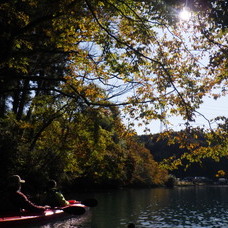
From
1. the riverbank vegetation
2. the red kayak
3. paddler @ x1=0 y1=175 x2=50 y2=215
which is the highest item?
the riverbank vegetation

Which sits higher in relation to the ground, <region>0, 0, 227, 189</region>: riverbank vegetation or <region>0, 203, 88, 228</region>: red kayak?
<region>0, 0, 227, 189</region>: riverbank vegetation

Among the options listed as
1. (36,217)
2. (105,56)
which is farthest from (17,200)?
(105,56)

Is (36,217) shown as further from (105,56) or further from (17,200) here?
(105,56)

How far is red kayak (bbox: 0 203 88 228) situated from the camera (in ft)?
36.8

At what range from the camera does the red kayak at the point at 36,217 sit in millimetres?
11220

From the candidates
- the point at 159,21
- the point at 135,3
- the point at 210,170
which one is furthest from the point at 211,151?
the point at 210,170

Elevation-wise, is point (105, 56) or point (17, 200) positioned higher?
point (105, 56)

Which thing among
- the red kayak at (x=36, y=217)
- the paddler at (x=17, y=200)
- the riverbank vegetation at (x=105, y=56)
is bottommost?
the red kayak at (x=36, y=217)

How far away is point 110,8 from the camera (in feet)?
27.6

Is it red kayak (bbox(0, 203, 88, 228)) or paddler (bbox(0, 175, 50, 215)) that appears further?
paddler (bbox(0, 175, 50, 215))

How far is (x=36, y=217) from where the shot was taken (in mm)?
12398

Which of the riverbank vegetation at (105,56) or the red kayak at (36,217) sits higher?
the riverbank vegetation at (105,56)

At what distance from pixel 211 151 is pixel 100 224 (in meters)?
7.87

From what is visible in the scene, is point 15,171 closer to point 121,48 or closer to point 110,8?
point 121,48
